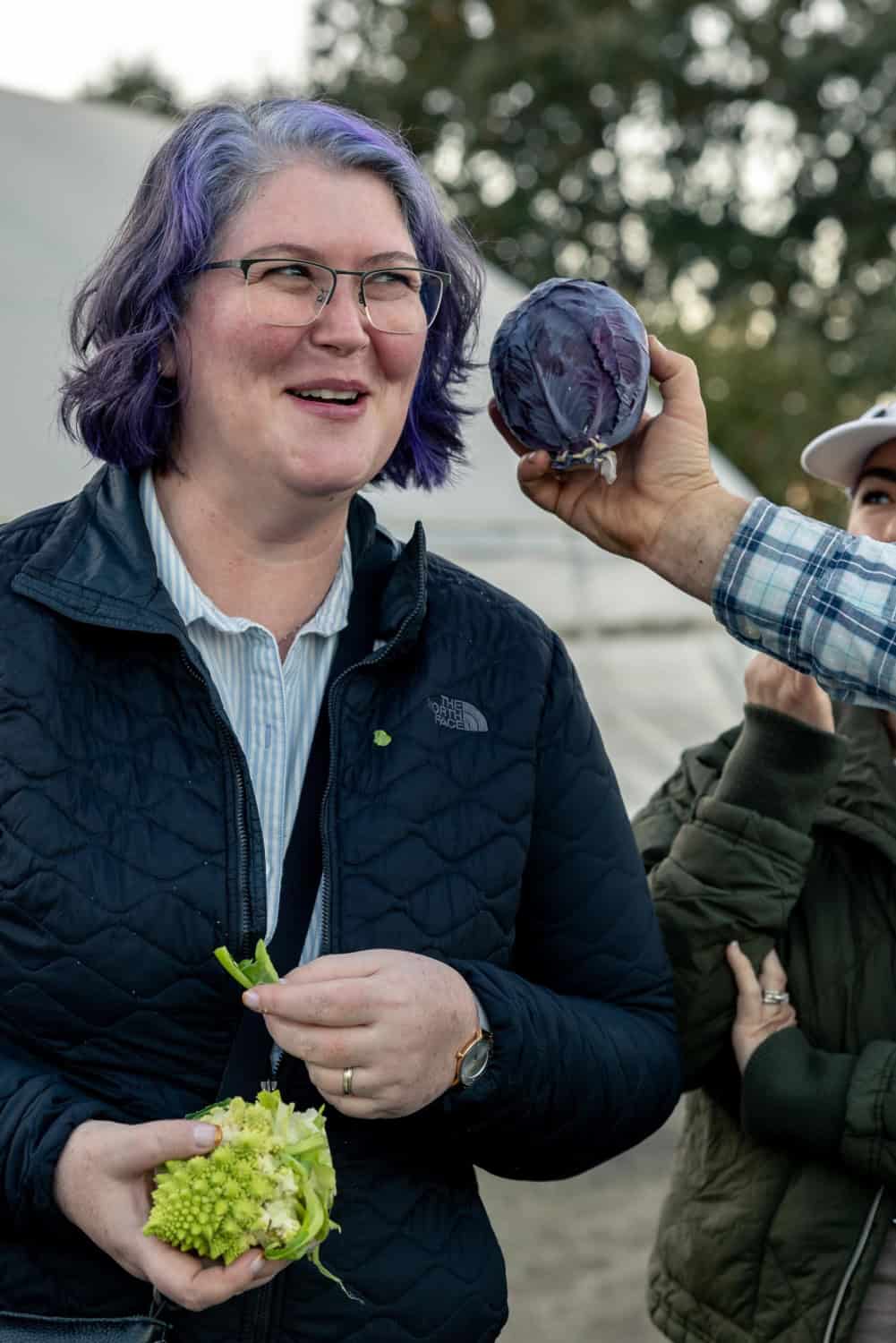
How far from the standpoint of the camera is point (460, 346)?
2.50 m

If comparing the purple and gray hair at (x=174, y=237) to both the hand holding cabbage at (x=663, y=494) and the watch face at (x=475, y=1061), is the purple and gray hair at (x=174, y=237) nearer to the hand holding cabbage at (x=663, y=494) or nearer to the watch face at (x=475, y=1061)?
the hand holding cabbage at (x=663, y=494)

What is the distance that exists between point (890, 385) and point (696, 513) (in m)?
21.2

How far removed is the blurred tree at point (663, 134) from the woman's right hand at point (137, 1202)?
23.5 metres

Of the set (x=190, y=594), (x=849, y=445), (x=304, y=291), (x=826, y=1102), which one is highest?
(x=304, y=291)

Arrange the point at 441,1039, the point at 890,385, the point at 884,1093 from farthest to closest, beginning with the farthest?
the point at 890,385 → the point at 884,1093 → the point at 441,1039

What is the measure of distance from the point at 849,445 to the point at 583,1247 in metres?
3.24

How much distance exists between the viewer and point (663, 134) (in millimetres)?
25375

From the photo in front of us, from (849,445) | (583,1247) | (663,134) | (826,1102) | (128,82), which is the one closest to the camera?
(826,1102)

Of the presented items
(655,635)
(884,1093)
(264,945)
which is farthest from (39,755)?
(655,635)

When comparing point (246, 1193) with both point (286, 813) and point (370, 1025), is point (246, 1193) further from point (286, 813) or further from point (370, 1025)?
point (286, 813)

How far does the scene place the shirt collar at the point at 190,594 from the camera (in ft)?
7.02

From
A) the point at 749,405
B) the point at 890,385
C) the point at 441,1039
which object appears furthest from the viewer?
the point at 890,385

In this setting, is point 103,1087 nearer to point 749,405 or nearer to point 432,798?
point 432,798

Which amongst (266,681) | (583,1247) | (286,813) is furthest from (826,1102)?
(583,1247)
